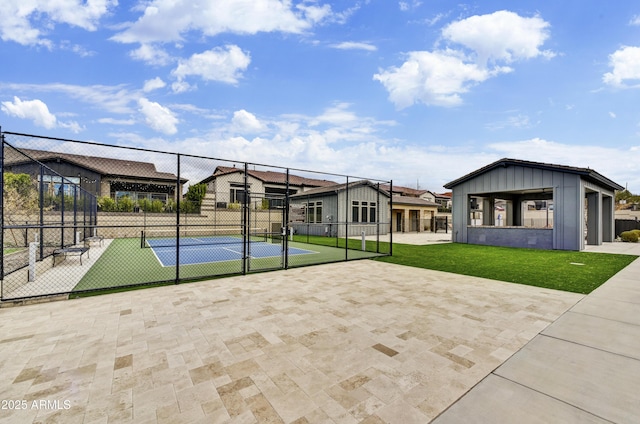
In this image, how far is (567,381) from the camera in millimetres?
2627

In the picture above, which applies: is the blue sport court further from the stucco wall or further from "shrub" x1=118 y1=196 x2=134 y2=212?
the stucco wall

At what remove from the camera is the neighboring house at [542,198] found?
13.2 m

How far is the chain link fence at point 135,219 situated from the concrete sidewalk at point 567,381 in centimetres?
478

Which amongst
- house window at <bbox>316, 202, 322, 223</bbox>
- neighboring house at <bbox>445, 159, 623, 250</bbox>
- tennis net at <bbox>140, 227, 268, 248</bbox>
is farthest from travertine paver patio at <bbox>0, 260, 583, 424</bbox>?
house window at <bbox>316, 202, 322, 223</bbox>

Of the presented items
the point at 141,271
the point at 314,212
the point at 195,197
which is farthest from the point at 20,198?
the point at 314,212

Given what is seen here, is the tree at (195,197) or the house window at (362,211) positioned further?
the house window at (362,211)

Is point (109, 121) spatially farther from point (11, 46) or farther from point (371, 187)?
point (371, 187)

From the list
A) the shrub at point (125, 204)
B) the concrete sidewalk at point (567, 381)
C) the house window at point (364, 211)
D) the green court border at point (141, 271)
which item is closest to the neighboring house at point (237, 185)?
the shrub at point (125, 204)

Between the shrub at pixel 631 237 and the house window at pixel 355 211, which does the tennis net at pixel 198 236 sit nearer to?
the house window at pixel 355 211

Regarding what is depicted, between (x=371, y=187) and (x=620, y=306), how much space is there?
1808cm

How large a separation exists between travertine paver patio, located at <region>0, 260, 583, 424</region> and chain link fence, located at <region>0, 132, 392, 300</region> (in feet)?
5.36

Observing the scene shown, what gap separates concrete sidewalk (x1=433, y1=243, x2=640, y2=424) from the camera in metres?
2.17

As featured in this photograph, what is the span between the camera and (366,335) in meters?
3.69

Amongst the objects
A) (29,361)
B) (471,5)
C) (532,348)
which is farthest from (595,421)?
(471,5)
